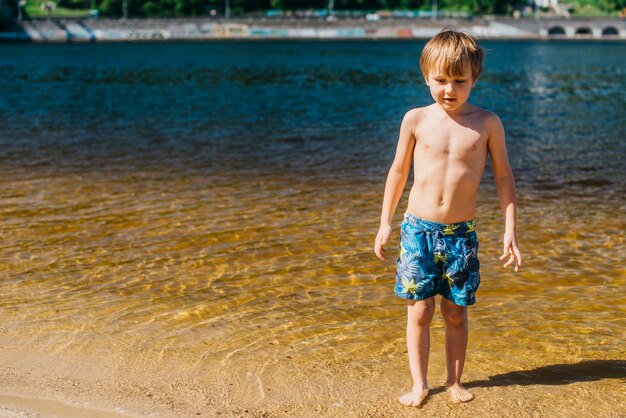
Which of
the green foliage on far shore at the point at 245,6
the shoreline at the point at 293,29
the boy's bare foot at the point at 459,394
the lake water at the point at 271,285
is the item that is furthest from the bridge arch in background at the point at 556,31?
the boy's bare foot at the point at 459,394

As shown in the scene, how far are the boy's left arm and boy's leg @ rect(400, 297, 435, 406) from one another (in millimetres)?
517

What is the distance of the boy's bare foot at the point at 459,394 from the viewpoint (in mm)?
4684

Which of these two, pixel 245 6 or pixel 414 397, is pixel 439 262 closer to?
pixel 414 397

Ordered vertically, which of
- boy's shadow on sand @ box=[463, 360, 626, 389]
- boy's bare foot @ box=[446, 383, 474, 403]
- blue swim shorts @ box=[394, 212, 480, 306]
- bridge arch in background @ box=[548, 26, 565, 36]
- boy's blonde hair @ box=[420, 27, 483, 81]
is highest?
boy's blonde hair @ box=[420, 27, 483, 81]

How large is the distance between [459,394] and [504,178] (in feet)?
4.17

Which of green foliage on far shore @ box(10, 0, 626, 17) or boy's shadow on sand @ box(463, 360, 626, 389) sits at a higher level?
boy's shadow on sand @ box(463, 360, 626, 389)

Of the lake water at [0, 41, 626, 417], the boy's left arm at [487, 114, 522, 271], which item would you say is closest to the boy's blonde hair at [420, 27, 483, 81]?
the boy's left arm at [487, 114, 522, 271]

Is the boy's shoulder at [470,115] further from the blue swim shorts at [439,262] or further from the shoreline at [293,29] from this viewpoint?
the shoreline at [293,29]

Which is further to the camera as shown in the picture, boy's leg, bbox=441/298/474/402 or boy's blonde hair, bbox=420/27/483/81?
boy's leg, bbox=441/298/474/402

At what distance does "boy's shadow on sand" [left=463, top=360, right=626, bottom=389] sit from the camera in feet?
16.4

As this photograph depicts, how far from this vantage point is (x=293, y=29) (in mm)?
135000

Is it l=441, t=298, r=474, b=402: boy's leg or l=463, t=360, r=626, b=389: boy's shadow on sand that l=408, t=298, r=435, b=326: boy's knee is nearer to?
l=441, t=298, r=474, b=402: boy's leg

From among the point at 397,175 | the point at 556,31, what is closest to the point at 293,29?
the point at 556,31

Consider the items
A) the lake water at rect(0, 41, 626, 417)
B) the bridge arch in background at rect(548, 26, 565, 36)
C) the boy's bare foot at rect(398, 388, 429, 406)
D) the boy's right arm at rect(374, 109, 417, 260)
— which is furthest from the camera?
the bridge arch in background at rect(548, 26, 565, 36)
